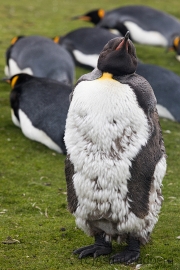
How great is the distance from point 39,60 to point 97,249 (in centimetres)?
516

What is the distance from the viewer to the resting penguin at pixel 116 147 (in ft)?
12.2

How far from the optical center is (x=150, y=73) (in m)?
8.39

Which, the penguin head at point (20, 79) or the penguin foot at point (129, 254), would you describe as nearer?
the penguin foot at point (129, 254)

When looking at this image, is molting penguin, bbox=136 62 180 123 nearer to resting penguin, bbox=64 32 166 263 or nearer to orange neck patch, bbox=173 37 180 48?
orange neck patch, bbox=173 37 180 48

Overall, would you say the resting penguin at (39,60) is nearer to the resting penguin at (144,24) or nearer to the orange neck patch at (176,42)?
the orange neck patch at (176,42)

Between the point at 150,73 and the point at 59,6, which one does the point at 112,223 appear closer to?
the point at 150,73

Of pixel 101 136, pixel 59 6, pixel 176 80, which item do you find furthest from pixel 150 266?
pixel 59 6

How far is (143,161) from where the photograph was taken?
3.79 meters

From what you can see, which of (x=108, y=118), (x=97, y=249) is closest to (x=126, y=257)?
(x=97, y=249)

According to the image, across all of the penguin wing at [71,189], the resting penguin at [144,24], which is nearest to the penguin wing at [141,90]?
the penguin wing at [71,189]

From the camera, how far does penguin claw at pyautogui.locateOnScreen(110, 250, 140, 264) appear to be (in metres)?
3.92

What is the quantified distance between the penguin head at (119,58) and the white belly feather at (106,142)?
0.29ft

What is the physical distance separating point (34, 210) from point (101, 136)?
1626 mm

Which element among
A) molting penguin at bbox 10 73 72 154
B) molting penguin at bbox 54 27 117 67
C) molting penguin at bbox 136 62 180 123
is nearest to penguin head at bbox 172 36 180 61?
molting penguin at bbox 54 27 117 67
